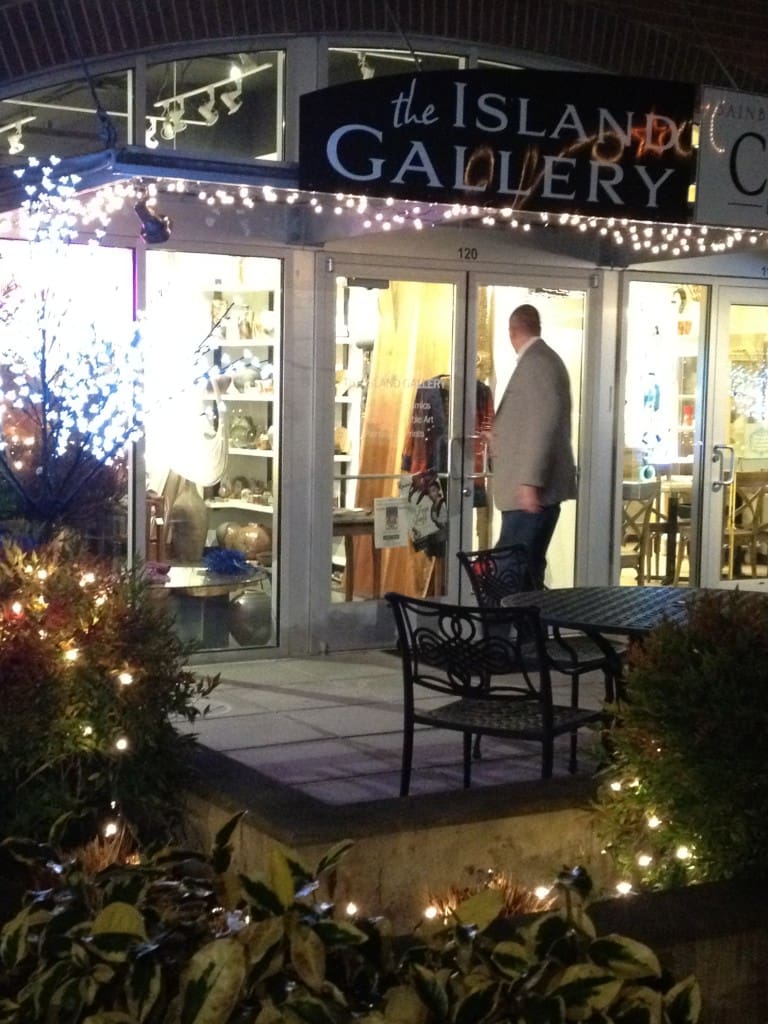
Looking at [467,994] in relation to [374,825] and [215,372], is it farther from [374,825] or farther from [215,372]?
[215,372]

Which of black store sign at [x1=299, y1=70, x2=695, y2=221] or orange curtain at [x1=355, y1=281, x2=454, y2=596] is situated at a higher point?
black store sign at [x1=299, y1=70, x2=695, y2=221]

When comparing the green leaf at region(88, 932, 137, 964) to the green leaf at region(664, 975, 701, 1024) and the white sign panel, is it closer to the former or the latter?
the green leaf at region(664, 975, 701, 1024)

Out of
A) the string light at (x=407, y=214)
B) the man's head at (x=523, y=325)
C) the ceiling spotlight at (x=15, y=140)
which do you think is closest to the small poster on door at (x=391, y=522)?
the man's head at (x=523, y=325)

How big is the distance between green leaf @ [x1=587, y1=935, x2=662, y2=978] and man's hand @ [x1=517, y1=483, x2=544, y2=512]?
545cm

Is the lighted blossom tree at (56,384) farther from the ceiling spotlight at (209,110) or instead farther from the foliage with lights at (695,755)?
the foliage with lights at (695,755)

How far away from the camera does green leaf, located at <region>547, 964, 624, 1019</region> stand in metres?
2.37

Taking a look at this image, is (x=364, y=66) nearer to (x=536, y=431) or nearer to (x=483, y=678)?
(x=536, y=431)

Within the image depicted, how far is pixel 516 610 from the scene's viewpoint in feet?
16.5

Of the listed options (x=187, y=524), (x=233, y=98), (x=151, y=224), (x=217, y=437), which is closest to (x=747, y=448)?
(x=217, y=437)

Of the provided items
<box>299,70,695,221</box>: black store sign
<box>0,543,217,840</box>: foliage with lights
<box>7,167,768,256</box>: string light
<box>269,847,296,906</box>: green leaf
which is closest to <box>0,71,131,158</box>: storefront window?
<box>7,167,768,256</box>: string light

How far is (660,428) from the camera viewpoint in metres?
9.81

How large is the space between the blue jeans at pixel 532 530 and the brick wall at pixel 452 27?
2698mm

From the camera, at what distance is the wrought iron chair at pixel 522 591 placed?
6.04m

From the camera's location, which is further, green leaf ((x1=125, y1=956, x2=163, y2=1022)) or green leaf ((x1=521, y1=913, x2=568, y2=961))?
green leaf ((x1=521, y1=913, x2=568, y2=961))
